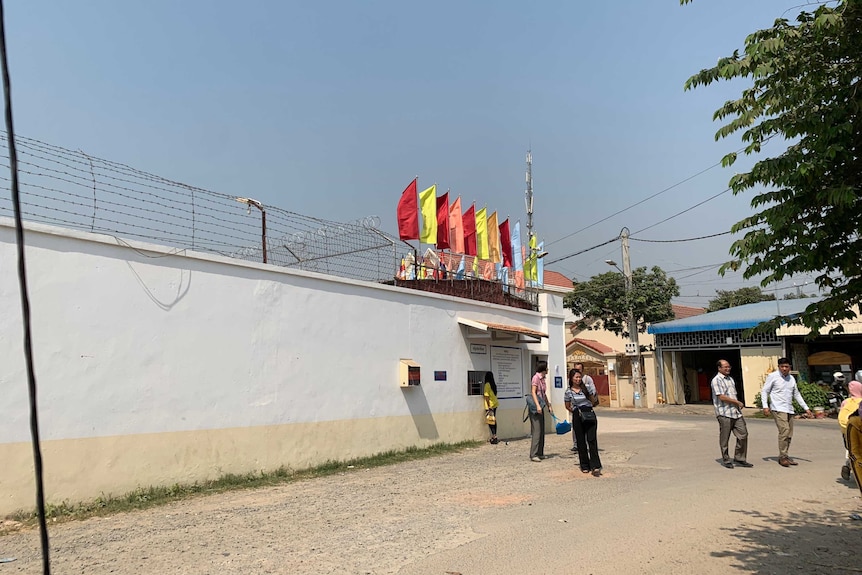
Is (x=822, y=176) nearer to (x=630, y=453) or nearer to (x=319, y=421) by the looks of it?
(x=319, y=421)

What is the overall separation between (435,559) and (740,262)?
358 centimetres

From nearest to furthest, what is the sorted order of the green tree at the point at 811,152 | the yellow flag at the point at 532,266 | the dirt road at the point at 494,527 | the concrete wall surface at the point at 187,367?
the green tree at the point at 811,152 < the dirt road at the point at 494,527 < the concrete wall surface at the point at 187,367 < the yellow flag at the point at 532,266

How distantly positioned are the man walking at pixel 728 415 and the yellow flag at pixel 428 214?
7307mm

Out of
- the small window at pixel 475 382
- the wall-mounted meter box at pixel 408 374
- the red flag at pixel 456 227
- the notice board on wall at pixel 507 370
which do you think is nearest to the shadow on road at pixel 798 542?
the wall-mounted meter box at pixel 408 374

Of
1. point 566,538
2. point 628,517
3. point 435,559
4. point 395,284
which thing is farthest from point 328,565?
point 395,284

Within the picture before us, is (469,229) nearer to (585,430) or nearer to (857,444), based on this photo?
(585,430)

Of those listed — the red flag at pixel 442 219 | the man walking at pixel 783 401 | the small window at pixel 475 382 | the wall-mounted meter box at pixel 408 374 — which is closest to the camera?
the man walking at pixel 783 401

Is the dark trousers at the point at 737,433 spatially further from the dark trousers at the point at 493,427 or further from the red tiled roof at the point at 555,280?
the red tiled roof at the point at 555,280

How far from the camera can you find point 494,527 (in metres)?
6.89

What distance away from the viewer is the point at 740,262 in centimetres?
499

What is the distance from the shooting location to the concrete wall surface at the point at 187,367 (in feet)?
25.6

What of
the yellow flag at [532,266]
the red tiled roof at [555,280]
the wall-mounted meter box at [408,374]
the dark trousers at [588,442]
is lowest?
the dark trousers at [588,442]

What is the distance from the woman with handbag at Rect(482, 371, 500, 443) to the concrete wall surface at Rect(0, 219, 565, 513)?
78.1 inches

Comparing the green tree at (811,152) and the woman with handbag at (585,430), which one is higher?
the green tree at (811,152)
